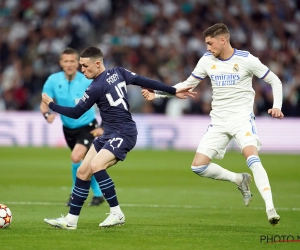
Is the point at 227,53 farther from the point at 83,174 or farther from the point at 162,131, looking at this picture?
the point at 162,131

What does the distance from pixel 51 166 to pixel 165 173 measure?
308 centimetres

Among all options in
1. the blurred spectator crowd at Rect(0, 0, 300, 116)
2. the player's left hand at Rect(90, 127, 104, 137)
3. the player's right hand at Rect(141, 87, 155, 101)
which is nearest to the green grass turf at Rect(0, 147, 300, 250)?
the player's left hand at Rect(90, 127, 104, 137)

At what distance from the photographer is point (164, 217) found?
10.1 m

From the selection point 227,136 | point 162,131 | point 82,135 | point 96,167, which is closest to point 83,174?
point 96,167

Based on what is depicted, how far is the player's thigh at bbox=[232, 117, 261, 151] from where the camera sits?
9.09 m

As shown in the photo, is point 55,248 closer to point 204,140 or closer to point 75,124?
point 204,140

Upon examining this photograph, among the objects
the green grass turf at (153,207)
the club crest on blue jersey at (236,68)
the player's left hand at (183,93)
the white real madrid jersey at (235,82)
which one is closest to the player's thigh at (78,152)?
the green grass turf at (153,207)

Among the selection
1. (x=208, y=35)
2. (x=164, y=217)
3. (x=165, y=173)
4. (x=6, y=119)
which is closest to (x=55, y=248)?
(x=164, y=217)

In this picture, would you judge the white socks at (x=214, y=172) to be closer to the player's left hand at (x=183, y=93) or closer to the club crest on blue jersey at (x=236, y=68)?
the player's left hand at (x=183, y=93)

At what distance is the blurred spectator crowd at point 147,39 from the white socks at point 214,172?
13.9 m

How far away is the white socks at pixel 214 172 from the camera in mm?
9488

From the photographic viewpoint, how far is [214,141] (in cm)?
946

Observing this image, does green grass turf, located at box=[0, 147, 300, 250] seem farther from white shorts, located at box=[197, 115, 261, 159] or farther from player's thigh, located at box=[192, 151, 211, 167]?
white shorts, located at box=[197, 115, 261, 159]

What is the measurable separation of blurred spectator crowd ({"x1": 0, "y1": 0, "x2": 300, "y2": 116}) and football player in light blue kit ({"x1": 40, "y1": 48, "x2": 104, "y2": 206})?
11.7 meters
